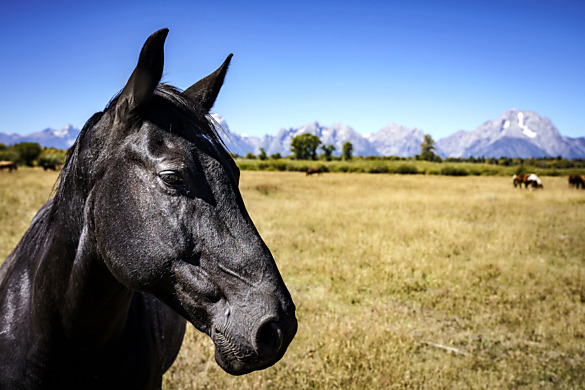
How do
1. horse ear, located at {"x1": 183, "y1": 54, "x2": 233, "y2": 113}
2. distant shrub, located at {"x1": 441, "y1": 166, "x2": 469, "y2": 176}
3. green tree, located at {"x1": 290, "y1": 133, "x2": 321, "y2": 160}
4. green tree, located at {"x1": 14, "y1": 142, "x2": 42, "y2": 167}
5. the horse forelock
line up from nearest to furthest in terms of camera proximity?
the horse forelock, horse ear, located at {"x1": 183, "y1": 54, "x2": 233, "y2": 113}, green tree, located at {"x1": 14, "y1": 142, "x2": 42, "y2": 167}, distant shrub, located at {"x1": 441, "y1": 166, "x2": 469, "y2": 176}, green tree, located at {"x1": 290, "y1": 133, "x2": 321, "y2": 160}

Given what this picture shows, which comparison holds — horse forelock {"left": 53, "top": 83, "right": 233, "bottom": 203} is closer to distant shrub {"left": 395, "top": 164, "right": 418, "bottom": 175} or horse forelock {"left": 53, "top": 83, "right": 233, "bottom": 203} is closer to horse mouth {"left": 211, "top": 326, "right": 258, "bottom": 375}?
horse mouth {"left": 211, "top": 326, "right": 258, "bottom": 375}

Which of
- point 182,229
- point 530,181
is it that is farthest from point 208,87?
point 530,181

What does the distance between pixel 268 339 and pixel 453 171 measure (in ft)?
180

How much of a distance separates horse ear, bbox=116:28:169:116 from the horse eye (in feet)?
1.15

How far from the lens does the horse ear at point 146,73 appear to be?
132cm

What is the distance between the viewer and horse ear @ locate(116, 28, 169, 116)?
1316 mm

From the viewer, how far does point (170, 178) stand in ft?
4.49

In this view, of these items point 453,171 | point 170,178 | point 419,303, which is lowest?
point 419,303

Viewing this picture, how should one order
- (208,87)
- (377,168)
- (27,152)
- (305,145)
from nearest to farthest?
(208,87) < (27,152) < (377,168) < (305,145)

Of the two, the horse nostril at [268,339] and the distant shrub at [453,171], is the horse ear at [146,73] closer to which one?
the horse nostril at [268,339]

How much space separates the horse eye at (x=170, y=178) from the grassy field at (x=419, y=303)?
3.29 meters

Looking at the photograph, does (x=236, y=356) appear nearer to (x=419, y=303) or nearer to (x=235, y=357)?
(x=235, y=357)

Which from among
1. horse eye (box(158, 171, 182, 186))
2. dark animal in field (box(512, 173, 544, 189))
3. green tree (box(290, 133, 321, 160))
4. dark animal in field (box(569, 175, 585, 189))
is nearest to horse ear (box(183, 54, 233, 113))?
horse eye (box(158, 171, 182, 186))

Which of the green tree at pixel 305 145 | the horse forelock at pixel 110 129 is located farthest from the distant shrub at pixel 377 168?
the green tree at pixel 305 145
